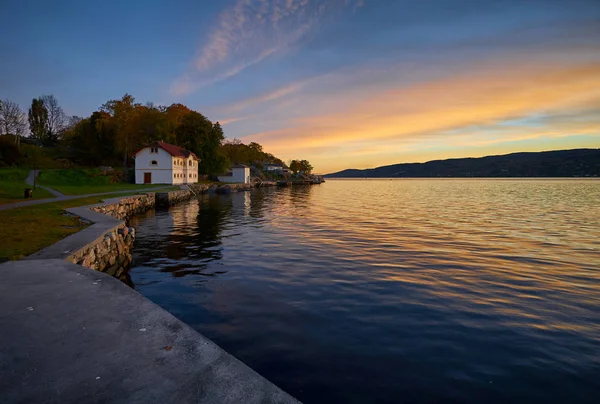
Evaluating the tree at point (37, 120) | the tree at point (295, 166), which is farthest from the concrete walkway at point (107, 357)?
the tree at point (295, 166)

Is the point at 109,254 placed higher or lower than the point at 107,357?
lower

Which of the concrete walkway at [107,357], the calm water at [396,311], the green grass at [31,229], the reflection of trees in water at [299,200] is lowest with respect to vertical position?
the reflection of trees in water at [299,200]

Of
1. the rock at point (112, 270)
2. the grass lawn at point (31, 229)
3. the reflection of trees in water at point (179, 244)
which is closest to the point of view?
the grass lawn at point (31, 229)

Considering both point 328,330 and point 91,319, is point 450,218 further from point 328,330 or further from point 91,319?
point 91,319

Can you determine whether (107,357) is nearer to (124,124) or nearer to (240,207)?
(240,207)

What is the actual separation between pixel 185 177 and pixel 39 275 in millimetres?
68945

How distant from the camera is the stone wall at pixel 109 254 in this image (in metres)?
11.6

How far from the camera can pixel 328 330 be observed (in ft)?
28.8

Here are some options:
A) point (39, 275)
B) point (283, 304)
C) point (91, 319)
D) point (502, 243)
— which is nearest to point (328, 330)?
point (283, 304)

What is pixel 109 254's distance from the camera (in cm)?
1380

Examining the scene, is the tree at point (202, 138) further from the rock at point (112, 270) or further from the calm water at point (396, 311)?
the rock at point (112, 270)

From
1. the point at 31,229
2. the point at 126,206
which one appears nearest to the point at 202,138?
the point at 126,206

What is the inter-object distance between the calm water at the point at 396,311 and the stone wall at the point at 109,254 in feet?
3.26

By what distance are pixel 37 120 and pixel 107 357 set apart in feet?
447
